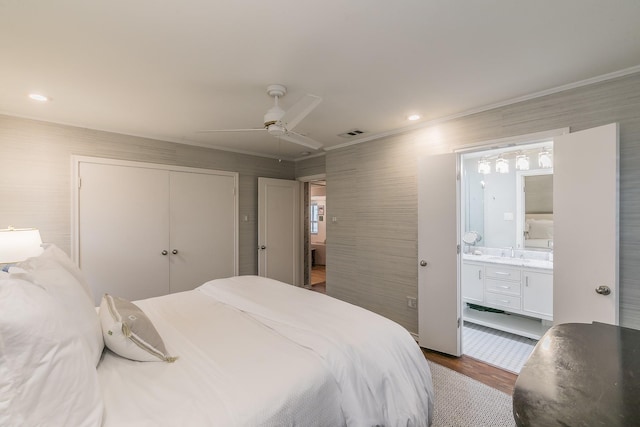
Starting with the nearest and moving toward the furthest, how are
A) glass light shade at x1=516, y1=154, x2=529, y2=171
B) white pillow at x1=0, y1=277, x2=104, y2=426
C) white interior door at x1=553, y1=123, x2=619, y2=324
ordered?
1. white pillow at x1=0, y1=277, x2=104, y2=426
2. white interior door at x1=553, y1=123, x2=619, y2=324
3. glass light shade at x1=516, y1=154, x2=529, y2=171

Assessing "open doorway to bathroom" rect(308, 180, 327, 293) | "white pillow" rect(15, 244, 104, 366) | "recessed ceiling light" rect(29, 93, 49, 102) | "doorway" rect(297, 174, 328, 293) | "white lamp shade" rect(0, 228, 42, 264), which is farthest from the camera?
"open doorway to bathroom" rect(308, 180, 327, 293)

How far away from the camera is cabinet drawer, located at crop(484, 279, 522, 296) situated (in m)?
3.48

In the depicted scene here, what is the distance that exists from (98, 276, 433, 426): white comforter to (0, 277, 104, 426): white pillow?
13 centimetres

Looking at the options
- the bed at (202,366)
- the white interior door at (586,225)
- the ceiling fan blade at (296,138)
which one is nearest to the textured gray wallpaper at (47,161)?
the bed at (202,366)

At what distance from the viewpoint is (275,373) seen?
4.06ft

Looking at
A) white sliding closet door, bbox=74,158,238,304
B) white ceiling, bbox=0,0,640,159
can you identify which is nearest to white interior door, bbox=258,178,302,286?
white sliding closet door, bbox=74,158,238,304

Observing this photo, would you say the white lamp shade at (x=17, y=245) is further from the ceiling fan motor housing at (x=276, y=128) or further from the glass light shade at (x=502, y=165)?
the glass light shade at (x=502, y=165)

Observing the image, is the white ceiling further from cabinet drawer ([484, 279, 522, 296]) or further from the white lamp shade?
cabinet drawer ([484, 279, 522, 296])

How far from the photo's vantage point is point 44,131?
2945 millimetres

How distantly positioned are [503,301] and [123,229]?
484 cm

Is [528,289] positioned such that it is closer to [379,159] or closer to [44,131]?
[379,159]

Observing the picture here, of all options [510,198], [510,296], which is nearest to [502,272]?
[510,296]

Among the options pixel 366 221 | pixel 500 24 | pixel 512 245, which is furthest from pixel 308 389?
pixel 512 245

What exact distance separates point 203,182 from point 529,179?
4.59 m
